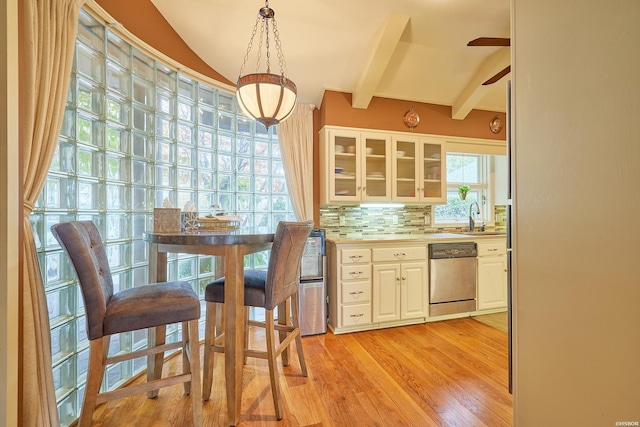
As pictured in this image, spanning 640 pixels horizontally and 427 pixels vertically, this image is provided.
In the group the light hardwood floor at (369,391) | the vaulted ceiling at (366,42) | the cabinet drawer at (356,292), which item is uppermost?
the vaulted ceiling at (366,42)

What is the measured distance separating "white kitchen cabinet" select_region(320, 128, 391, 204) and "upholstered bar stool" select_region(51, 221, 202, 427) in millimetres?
1803

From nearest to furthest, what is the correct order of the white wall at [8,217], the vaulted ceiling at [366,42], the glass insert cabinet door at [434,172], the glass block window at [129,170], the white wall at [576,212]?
the white wall at [576,212]
the white wall at [8,217]
the glass block window at [129,170]
the vaulted ceiling at [366,42]
the glass insert cabinet door at [434,172]

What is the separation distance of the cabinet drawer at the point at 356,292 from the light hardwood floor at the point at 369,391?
1.17 ft

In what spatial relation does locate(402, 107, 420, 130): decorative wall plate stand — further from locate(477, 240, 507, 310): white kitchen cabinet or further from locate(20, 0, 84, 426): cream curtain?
locate(20, 0, 84, 426): cream curtain

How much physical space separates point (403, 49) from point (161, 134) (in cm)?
233

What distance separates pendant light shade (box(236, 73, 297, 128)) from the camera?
1.63 meters

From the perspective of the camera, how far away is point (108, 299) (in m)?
1.33

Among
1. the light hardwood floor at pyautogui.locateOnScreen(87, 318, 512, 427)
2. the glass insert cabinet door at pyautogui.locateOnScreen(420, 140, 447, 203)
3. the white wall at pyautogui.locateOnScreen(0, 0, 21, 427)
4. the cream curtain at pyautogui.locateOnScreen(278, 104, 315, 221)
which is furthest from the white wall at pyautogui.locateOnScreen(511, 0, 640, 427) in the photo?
the glass insert cabinet door at pyautogui.locateOnScreen(420, 140, 447, 203)

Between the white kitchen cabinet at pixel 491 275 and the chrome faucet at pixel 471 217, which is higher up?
the chrome faucet at pixel 471 217

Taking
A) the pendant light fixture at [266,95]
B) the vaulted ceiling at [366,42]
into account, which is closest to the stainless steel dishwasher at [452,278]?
the vaulted ceiling at [366,42]

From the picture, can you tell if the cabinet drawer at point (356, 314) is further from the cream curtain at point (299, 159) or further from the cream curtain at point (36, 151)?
the cream curtain at point (36, 151)

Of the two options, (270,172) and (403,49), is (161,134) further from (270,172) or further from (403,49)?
(403,49)

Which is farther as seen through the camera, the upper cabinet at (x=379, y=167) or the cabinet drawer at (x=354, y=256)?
the upper cabinet at (x=379, y=167)

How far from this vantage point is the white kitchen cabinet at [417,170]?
3.01 meters
